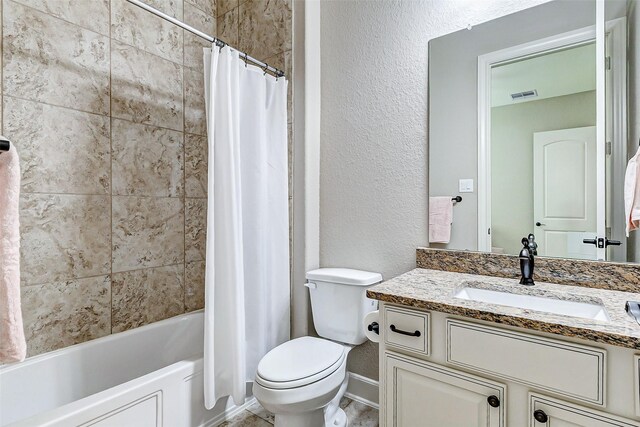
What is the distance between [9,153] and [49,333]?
3.80 feet

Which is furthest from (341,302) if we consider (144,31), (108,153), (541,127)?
(144,31)

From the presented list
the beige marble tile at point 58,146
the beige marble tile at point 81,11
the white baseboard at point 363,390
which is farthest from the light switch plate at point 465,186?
the beige marble tile at point 81,11

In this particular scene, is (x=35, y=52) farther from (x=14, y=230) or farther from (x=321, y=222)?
(x=321, y=222)

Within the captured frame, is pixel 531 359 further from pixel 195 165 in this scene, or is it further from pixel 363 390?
pixel 195 165

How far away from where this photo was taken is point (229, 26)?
7.73ft

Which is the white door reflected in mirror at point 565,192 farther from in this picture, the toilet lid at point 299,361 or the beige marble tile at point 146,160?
the beige marble tile at point 146,160

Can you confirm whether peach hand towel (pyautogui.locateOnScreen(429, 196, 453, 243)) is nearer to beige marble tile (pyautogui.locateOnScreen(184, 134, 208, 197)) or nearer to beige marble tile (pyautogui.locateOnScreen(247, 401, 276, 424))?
beige marble tile (pyautogui.locateOnScreen(247, 401, 276, 424))

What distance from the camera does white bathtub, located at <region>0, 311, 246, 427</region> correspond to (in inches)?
47.8

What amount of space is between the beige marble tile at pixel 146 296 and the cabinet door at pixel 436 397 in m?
1.54

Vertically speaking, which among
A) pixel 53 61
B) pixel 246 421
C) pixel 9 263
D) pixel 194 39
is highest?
pixel 194 39

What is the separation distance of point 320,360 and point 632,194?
1386 mm

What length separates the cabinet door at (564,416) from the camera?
0.82m

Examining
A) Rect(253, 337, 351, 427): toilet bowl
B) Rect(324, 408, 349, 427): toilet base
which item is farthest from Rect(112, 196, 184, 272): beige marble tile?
Rect(324, 408, 349, 427): toilet base

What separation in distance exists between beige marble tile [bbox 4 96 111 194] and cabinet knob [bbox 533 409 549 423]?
2128mm
